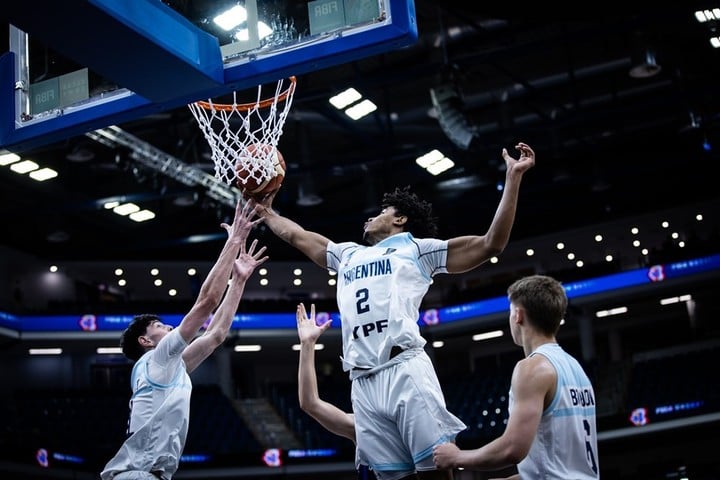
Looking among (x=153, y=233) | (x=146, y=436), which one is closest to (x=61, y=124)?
(x=146, y=436)

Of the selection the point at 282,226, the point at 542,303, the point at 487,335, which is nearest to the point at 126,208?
the point at 487,335

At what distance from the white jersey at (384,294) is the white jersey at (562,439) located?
0.80m

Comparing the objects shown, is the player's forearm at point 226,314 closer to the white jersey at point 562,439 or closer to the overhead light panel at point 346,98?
the white jersey at point 562,439

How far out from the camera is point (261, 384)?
30125mm

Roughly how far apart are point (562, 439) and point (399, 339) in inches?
37.0

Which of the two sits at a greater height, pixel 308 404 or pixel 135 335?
pixel 135 335

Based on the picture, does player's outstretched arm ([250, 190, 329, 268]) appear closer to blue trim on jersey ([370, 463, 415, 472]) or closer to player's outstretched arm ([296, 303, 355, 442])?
player's outstretched arm ([296, 303, 355, 442])

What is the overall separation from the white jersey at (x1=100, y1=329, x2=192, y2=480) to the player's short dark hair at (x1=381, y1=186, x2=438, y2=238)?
1364 mm

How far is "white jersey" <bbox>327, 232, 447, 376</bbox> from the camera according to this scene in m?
4.29

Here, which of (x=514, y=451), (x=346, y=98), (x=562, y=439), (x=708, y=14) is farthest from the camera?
(x=346, y=98)

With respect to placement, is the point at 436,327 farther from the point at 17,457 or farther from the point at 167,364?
the point at 167,364

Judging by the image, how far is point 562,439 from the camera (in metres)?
3.63

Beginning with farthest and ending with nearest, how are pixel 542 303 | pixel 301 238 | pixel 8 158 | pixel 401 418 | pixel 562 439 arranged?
pixel 8 158, pixel 301 238, pixel 401 418, pixel 542 303, pixel 562 439

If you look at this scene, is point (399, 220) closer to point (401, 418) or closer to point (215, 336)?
point (401, 418)
